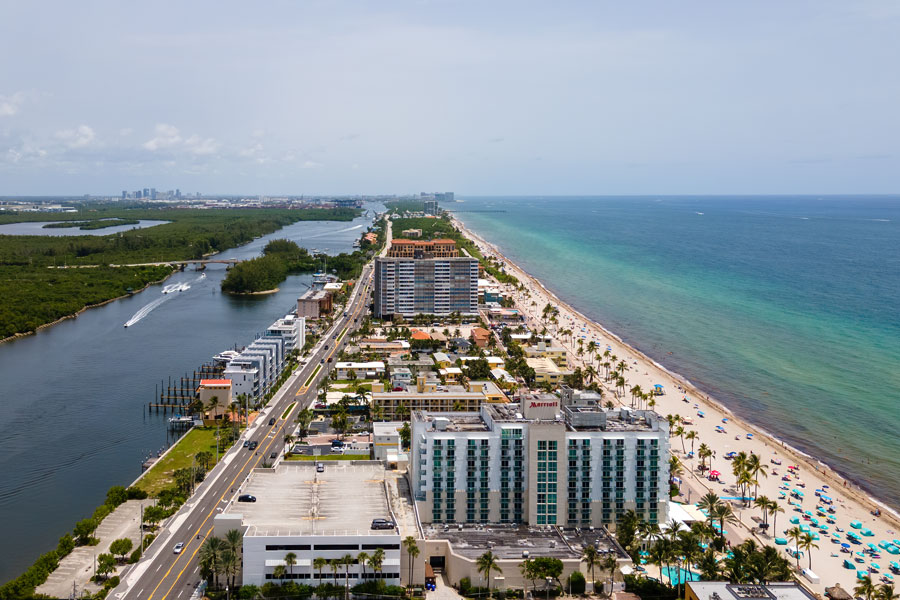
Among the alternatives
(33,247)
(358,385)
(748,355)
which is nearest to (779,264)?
(748,355)

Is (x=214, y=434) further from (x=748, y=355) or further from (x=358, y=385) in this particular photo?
(x=748, y=355)

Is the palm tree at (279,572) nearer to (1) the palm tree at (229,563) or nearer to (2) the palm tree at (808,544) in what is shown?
(1) the palm tree at (229,563)

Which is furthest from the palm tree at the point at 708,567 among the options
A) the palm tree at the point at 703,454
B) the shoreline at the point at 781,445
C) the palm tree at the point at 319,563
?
the palm tree at the point at 319,563

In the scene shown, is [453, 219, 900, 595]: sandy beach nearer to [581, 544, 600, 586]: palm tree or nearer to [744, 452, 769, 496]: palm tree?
[744, 452, 769, 496]: palm tree

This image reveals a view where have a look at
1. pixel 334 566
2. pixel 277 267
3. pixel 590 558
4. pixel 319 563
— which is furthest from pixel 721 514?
pixel 277 267

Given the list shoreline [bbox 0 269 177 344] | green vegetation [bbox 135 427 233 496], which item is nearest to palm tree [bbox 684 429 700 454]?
green vegetation [bbox 135 427 233 496]

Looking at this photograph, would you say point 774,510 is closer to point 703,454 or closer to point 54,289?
point 703,454
